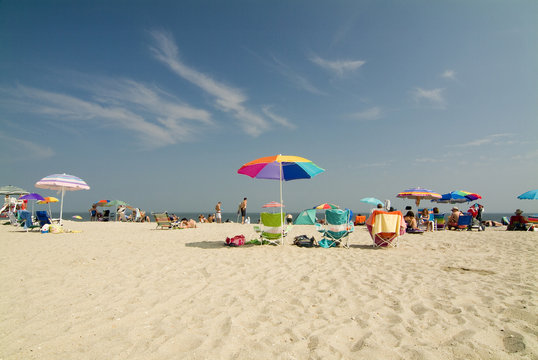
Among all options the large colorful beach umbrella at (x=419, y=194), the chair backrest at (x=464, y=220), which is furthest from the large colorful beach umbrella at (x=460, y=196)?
the chair backrest at (x=464, y=220)

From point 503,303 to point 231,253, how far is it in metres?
5.17

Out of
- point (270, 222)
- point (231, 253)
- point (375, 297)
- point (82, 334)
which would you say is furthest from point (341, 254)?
point (82, 334)

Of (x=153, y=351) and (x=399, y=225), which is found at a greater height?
(x=399, y=225)

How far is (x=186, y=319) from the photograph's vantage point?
9.86 ft

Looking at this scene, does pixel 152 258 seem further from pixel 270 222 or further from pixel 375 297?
pixel 375 297

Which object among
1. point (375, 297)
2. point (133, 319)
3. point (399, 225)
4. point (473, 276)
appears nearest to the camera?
point (133, 319)

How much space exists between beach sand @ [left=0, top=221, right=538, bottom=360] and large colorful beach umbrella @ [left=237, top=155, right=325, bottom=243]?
2929 mm

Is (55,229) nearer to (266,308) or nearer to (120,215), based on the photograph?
(266,308)

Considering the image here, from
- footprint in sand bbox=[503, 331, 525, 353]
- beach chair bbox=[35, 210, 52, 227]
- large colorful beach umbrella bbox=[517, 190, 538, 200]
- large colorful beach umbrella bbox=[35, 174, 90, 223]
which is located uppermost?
large colorful beach umbrella bbox=[35, 174, 90, 223]

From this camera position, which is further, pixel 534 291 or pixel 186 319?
pixel 534 291

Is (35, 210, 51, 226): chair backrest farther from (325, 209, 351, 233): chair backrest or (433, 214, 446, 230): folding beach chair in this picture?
(433, 214, 446, 230): folding beach chair

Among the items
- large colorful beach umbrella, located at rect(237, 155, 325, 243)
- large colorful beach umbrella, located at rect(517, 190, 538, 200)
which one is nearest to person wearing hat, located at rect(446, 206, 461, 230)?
large colorful beach umbrella, located at rect(517, 190, 538, 200)

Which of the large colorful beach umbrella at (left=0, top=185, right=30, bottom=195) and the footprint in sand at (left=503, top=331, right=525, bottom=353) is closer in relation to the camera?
the footprint in sand at (left=503, top=331, right=525, bottom=353)

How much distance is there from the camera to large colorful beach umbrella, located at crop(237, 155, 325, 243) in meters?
7.85
